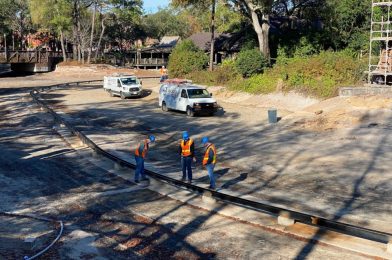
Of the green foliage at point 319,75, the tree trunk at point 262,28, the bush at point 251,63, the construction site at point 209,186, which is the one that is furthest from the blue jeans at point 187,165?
A: the tree trunk at point 262,28

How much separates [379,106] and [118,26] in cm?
7403

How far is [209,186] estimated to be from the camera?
Result: 15.2 metres

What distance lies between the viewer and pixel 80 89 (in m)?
53.3

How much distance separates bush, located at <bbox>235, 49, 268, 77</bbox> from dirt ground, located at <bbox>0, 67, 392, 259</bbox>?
5.95 metres

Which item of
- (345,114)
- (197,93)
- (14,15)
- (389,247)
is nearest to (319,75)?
(345,114)

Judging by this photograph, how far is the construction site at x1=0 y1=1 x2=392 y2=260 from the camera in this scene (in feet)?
34.4

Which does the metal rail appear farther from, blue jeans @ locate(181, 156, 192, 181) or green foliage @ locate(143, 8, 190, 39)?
green foliage @ locate(143, 8, 190, 39)

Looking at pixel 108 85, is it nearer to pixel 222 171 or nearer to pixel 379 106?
pixel 379 106

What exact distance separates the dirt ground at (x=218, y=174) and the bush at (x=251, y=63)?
5.95 metres

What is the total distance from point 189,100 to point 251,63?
34.8 ft

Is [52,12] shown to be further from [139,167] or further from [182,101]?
[139,167]

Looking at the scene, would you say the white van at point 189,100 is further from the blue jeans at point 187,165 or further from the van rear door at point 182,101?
the blue jeans at point 187,165

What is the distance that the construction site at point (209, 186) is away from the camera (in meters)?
10.5

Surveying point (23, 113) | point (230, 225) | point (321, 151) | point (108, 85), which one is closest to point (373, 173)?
point (321, 151)
